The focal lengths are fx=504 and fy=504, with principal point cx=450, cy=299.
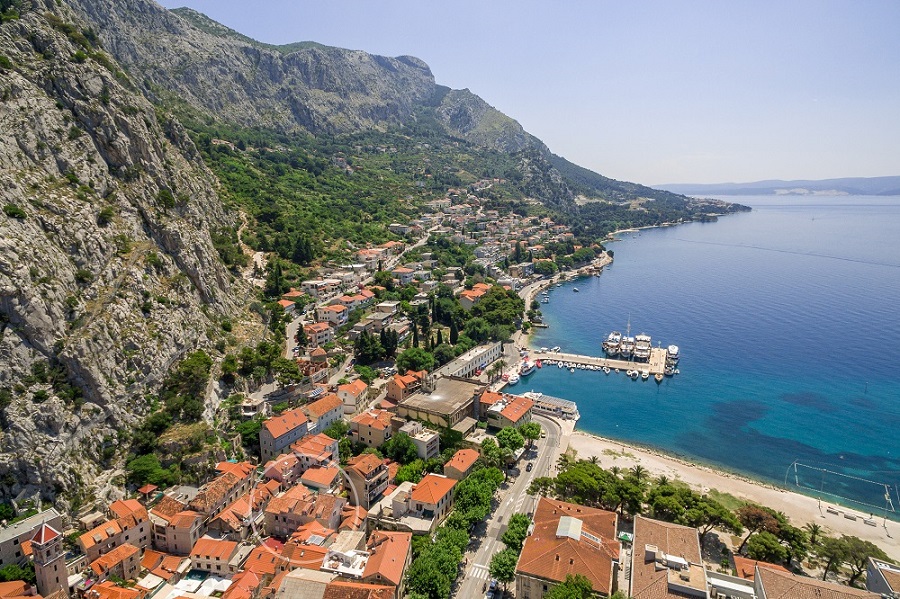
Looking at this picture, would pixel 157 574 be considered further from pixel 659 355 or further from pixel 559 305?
pixel 559 305

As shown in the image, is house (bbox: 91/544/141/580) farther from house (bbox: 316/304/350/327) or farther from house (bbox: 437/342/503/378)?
house (bbox: 316/304/350/327)

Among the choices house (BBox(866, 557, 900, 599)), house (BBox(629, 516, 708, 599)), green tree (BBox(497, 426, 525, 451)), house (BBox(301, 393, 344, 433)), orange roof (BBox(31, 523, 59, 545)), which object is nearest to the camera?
orange roof (BBox(31, 523, 59, 545))

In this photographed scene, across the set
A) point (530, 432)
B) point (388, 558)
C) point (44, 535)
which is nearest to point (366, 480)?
point (388, 558)

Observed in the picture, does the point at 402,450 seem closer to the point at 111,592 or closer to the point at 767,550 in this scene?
the point at 111,592

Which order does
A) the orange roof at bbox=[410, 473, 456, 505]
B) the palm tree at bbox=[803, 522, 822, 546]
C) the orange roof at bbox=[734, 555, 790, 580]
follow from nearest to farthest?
1. the orange roof at bbox=[734, 555, 790, 580]
2. the palm tree at bbox=[803, 522, 822, 546]
3. the orange roof at bbox=[410, 473, 456, 505]

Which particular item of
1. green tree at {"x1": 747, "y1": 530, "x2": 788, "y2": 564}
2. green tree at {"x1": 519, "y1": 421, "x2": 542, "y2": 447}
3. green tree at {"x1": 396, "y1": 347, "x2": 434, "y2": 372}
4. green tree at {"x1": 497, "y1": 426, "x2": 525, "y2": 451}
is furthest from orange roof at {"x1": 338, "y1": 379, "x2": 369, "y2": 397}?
green tree at {"x1": 747, "y1": 530, "x2": 788, "y2": 564}

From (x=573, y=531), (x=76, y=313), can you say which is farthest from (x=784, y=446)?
(x=76, y=313)
